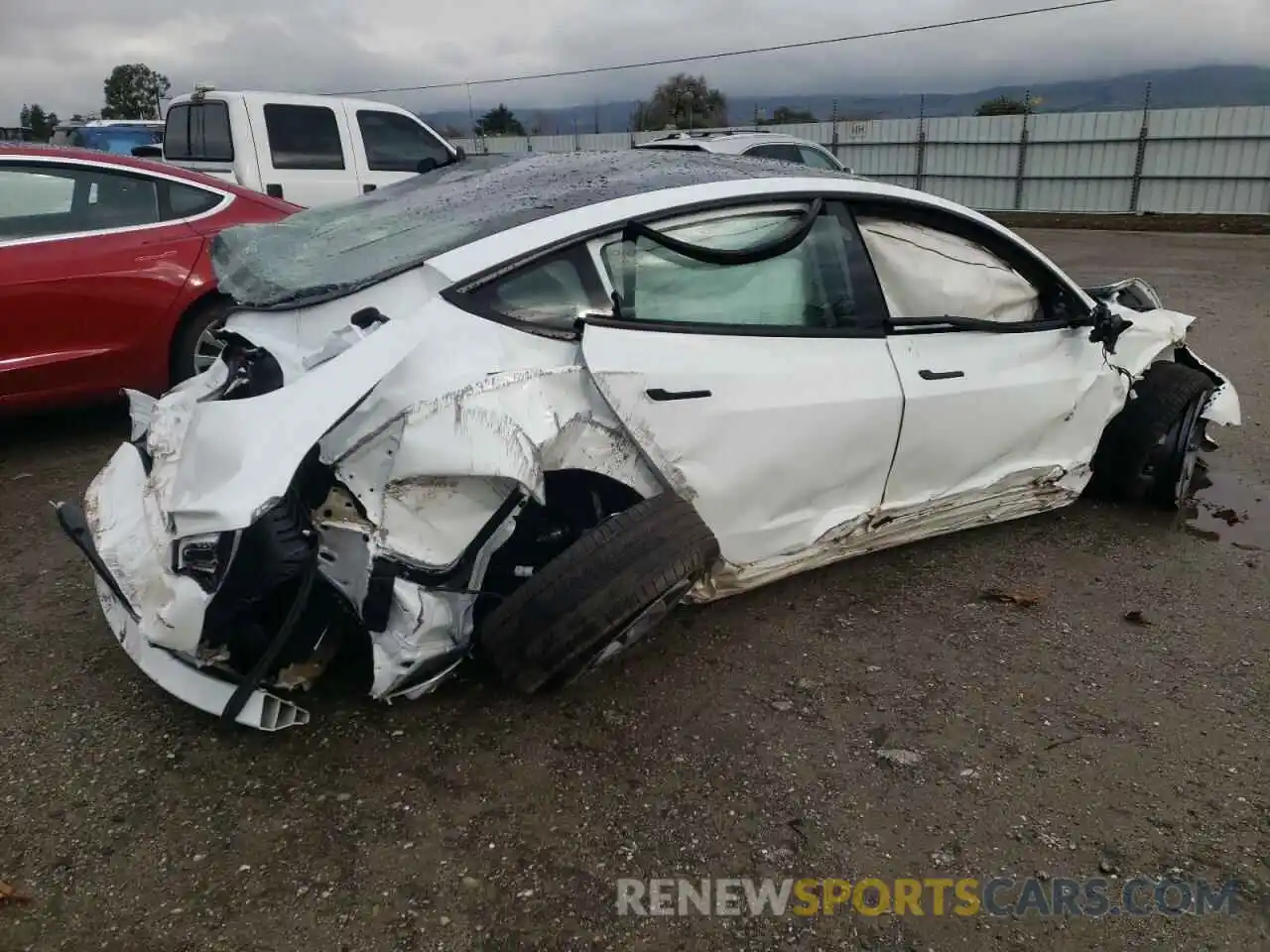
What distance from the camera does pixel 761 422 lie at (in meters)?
2.96

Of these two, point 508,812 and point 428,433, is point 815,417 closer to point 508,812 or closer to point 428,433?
point 428,433

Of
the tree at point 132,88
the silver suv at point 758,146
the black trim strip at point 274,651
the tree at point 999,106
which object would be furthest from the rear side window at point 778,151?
the tree at point 132,88

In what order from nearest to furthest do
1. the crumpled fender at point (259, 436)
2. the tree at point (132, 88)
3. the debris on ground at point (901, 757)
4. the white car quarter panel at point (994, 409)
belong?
the crumpled fender at point (259, 436) < the debris on ground at point (901, 757) < the white car quarter panel at point (994, 409) < the tree at point (132, 88)

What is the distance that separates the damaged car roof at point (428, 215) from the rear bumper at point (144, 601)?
719 millimetres

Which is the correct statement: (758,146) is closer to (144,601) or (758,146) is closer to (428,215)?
(428,215)

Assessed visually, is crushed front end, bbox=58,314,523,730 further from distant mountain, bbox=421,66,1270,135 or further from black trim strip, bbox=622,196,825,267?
distant mountain, bbox=421,66,1270,135

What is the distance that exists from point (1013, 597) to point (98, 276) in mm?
4474

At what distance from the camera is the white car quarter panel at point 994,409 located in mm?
3383

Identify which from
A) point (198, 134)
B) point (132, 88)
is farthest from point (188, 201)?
point (132, 88)

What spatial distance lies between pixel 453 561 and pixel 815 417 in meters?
1.26

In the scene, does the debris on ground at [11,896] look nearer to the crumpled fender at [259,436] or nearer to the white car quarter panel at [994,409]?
the crumpled fender at [259,436]

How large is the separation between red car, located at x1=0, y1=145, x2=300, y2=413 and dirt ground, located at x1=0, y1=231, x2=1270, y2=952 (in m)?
1.44

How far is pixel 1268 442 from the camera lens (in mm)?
5336

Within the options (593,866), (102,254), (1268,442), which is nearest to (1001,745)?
(593,866)
